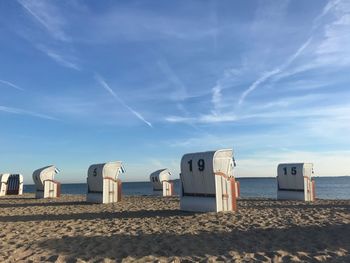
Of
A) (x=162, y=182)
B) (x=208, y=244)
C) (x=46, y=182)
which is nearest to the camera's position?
(x=208, y=244)

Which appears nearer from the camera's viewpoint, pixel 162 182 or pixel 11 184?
pixel 162 182

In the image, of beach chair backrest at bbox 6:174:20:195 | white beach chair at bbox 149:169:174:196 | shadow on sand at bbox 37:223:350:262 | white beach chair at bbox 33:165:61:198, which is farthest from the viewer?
beach chair backrest at bbox 6:174:20:195

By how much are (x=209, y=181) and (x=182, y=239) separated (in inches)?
217

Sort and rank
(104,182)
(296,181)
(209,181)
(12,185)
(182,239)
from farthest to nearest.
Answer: (12,185) < (296,181) < (104,182) < (209,181) < (182,239)

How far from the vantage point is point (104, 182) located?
72.1ft

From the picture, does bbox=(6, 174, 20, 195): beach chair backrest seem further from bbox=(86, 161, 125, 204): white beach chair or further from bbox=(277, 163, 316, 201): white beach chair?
bbox=(277, 163, 316, 201): white beach chair

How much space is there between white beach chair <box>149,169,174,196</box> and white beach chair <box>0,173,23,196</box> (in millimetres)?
13400

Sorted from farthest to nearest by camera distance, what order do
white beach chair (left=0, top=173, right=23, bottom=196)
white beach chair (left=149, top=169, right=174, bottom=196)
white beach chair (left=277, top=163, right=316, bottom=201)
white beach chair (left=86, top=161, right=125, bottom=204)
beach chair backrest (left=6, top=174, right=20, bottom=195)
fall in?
beach chair backrest (left=6, top=174, right=20, bottom=195) < white beach chair (left=0, top=173, right=23, bottom=196) < white beach chair (left=149, top=169, right=174, bottom=196) < white beach chair (left=277, top=163, right=316, bottom=201) < white beach chair (left=86, top=161, right=125, bottom=204)

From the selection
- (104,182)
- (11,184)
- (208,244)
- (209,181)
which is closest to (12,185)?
(11,184)

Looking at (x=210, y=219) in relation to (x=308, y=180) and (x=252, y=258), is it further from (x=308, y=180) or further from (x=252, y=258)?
(x=308, y=180)

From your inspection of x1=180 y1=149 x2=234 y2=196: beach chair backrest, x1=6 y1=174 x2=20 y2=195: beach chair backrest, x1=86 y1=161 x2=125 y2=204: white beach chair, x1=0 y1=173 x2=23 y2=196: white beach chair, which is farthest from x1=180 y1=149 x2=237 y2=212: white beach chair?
x1=6 y1=174 x2=20 y2=195: beach chair backrest

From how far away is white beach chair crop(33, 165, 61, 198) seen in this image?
2916 centimetres

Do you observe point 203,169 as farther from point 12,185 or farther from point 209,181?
point 12,185

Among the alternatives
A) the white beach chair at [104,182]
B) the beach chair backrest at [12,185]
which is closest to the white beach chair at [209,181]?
the white beach chair at [104,182]
